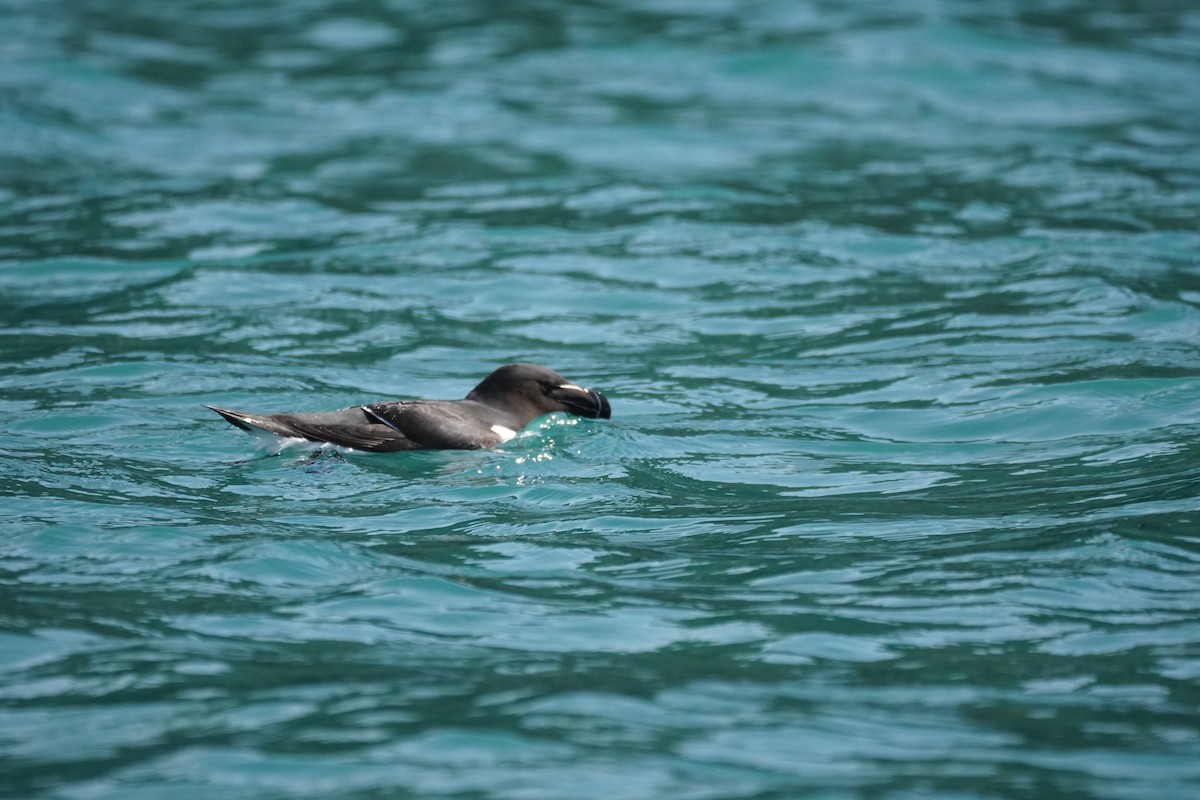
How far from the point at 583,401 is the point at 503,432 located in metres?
0.50

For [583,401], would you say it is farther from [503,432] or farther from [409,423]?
[409,423]

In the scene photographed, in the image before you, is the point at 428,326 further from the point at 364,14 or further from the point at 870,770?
the point at 364,14

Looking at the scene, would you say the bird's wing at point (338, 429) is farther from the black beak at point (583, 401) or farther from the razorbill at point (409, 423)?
the black beak at point (583, 401)

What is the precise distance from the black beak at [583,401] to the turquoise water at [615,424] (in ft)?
0.51

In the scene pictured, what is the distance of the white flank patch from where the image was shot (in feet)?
27.0

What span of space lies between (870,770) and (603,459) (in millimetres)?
3536

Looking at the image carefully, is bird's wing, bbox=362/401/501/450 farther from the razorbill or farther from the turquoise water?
the turquoise water

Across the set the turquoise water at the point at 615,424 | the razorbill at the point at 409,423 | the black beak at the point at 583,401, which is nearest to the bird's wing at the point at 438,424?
the razorbill at the point at 409,423

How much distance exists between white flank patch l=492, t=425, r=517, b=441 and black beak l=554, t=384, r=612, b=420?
376 millimetres

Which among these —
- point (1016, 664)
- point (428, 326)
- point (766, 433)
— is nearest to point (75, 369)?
point (428, 326)

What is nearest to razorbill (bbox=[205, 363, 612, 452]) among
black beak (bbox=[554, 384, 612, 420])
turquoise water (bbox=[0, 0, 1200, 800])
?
black beak (bbox=[554, 384, 612, 420])

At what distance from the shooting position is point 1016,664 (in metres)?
5.61

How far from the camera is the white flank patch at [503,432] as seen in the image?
8242 mm

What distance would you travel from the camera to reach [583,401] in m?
8.48
